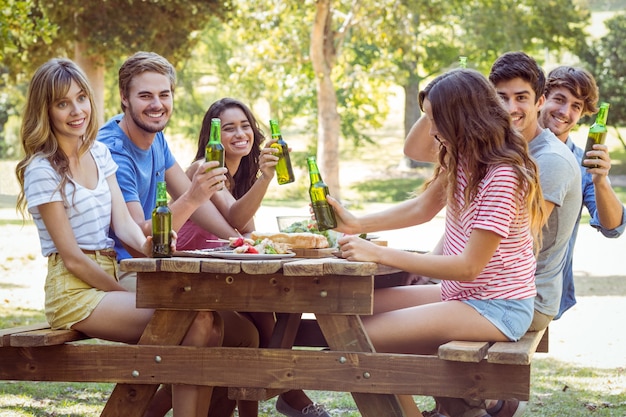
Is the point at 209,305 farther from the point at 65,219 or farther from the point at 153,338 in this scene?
the point at 65,219

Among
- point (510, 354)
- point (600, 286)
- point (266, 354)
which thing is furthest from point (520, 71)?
point (600, 286)

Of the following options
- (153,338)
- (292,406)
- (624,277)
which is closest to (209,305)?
(153,338)

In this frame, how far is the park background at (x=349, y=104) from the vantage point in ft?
21.2

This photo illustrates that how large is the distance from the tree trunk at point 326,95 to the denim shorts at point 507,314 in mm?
15773

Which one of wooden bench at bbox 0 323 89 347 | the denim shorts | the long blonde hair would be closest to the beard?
the long blonde hair

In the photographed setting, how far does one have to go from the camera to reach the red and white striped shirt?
3574mm

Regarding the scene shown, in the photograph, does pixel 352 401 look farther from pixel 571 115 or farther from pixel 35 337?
pixel 35 337

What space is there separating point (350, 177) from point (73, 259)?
2888 centimetres

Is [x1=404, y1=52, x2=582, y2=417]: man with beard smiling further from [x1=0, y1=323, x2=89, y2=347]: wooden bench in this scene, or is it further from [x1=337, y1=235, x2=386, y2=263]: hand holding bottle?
[x1=0, y1=323, x2=89, y2=347]: wooden bench

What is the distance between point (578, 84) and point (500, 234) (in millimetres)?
1837

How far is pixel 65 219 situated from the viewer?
12.9ft

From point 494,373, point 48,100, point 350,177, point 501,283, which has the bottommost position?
point 350,177

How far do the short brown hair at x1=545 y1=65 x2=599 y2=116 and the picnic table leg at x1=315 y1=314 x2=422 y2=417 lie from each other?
2128 mm

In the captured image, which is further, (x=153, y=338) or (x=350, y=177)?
(x=350, y=177)
